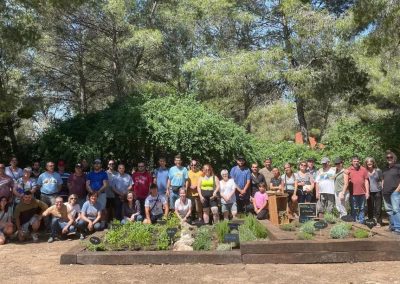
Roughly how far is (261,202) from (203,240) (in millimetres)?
3243

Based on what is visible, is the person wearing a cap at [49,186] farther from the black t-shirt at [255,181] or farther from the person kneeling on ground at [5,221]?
the black t-shirt at [255,181]

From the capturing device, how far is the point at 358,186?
34.9 feet

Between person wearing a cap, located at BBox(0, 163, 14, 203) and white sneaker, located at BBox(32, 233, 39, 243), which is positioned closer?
white sneaker, located at BBox(32, 233, 39, 243)

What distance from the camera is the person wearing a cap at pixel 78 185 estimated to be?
10875 mm

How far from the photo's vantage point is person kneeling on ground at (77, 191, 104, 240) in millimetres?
10109

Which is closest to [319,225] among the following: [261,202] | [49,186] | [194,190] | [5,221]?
[261,202]

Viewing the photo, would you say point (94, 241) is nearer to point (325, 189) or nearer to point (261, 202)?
point (261, 202)

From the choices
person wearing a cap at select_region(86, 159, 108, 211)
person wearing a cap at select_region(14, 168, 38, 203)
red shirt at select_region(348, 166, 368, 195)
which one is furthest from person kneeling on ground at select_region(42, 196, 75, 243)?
red shirt at select_region(348, 166, 368, 195)

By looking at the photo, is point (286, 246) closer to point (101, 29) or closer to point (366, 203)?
point (366, 203)

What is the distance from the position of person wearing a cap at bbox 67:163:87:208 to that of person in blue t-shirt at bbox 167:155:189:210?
196 cm

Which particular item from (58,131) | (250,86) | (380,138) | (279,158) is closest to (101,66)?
(250,86)

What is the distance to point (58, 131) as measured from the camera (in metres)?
13.7

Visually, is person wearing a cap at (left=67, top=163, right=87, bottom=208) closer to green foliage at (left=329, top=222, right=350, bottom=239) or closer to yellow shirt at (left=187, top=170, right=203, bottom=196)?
yellow shirt at (left=187, top=170, right=203, bottom=196)

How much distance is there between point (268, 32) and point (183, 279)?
1610 centimetres
